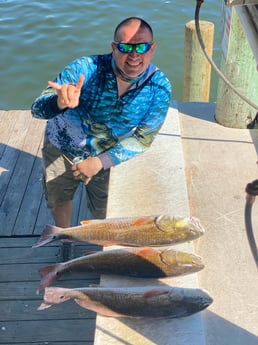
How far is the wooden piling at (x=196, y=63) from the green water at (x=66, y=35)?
233 cm

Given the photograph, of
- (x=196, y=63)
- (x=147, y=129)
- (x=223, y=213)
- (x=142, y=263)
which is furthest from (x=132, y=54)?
(x=196, y=63)

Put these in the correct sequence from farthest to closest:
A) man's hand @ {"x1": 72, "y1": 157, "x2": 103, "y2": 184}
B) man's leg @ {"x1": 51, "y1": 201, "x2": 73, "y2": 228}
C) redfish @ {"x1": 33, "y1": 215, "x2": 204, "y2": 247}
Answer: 1. man's leg @ {"x1": 51, "y1": 201, "x2": 73, "y2": 228}
2. man's hand @ {"x1": 72, "y1": 157, "x2": 103, "y2": 184}
3. redfish @ {"x1": 33, "y1": 215, "x2": 204, "y2": 247}

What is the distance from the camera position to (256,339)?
2.82 metres

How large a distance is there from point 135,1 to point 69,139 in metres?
9.16

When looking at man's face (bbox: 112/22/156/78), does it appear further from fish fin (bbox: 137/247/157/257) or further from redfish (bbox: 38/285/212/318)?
redfish (bbox: 38/285/212/318)

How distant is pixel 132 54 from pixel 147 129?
0.56 metres

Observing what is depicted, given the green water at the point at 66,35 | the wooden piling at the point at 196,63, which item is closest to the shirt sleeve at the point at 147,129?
the wooden piling at the point at 196,63

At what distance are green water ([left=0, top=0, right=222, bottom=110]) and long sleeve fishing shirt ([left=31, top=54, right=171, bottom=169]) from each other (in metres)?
4.94

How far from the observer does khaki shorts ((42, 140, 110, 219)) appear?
3613mm

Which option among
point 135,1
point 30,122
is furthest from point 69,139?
point 135,1

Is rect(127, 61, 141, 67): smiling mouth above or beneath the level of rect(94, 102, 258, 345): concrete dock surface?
above

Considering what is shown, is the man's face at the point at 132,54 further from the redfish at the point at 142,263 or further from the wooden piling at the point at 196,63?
the wooden piling at the point at 196,63

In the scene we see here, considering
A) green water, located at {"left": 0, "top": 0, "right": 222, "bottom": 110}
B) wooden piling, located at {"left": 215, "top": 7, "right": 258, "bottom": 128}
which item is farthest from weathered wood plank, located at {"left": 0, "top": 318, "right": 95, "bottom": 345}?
green water, located at {"left": 0, "top": 0, "right": 222, "bottom": 110}

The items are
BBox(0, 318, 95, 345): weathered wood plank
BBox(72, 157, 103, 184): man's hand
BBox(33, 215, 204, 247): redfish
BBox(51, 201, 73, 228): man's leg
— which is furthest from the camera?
BBox(51, 201, 73, 228): man's leg
